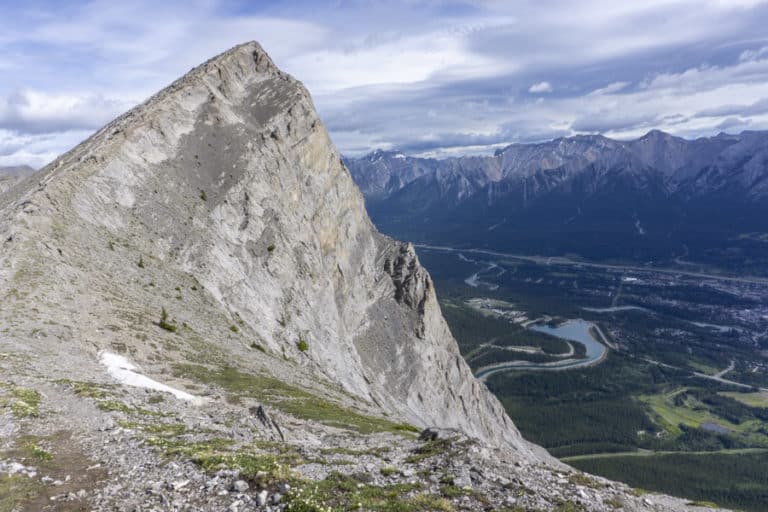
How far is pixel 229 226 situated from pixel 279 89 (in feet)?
154

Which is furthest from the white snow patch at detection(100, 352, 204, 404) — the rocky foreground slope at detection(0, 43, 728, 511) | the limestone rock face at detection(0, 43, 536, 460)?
the limestone rock face at detection(0, 43, 536, 460)

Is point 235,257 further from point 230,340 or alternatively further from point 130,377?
point 130,377

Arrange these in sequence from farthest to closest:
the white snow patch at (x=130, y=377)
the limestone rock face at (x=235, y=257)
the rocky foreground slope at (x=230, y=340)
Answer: the limestone rock face at (x=235, y=257) < the white snow patch at (x=130, y=377) < the rocky foreground slope at (x=230, y=340)

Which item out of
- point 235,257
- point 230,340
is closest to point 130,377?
point 230,340

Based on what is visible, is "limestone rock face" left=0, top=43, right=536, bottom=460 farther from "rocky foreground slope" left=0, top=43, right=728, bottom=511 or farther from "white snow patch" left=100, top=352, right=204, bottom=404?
"white snow patch" left=100, top=352, right=204, bottom=404

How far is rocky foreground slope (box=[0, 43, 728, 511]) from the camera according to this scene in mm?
19531

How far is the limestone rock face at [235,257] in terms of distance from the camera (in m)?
48.0

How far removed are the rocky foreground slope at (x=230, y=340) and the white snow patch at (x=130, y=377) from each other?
253 millimetres

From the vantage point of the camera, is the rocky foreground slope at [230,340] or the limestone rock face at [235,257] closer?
the rocky foreground slope at [230,340]

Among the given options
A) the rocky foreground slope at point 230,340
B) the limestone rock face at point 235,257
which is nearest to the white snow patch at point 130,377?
the rocky foreground slope at point 230,340

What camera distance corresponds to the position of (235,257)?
73375mm

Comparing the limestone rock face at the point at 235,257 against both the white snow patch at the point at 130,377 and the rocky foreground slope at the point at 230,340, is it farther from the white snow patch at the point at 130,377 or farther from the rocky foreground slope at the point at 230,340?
the white snow patch at the point at 130,377

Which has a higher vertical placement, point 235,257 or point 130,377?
point 235,257

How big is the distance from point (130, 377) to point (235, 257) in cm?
3824
